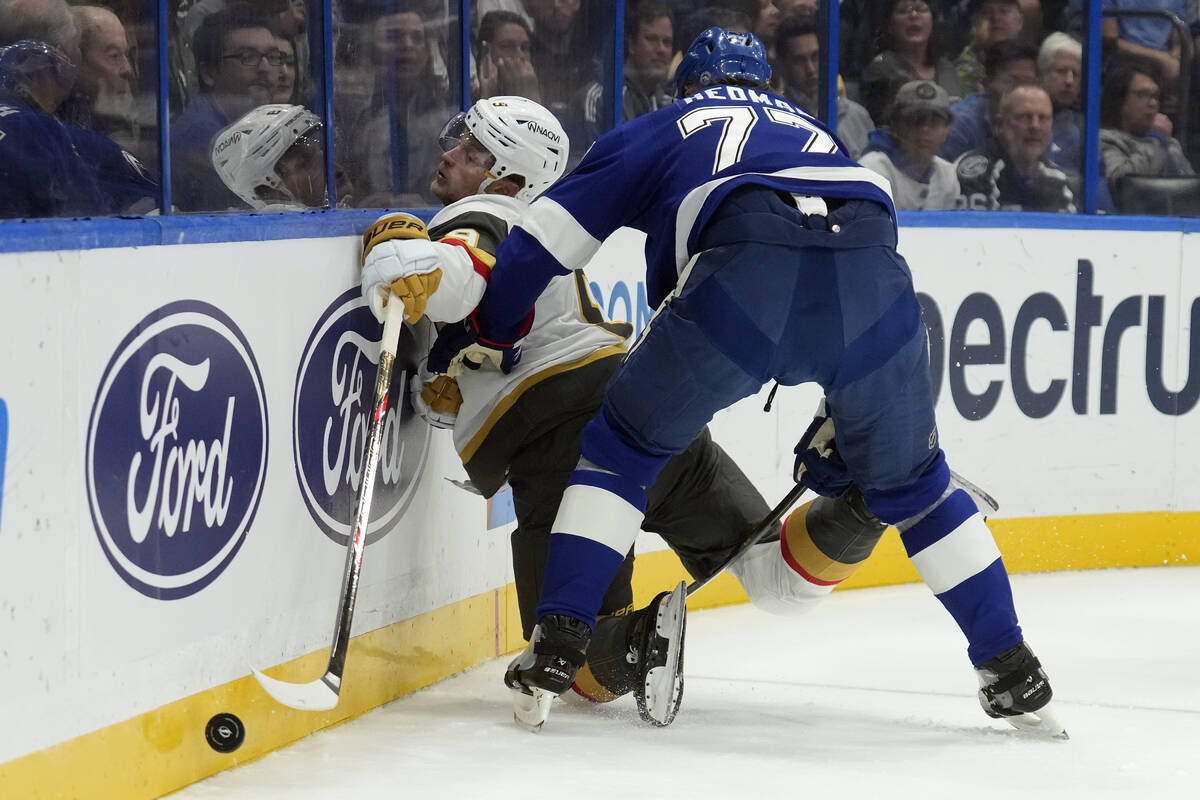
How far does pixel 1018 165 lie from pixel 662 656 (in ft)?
8.11

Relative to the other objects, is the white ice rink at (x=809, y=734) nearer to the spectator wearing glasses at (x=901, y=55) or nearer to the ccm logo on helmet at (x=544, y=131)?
the ccm logo on helmet at (x=544, y=131)

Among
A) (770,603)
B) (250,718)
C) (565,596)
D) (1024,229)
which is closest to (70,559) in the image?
(250,718)

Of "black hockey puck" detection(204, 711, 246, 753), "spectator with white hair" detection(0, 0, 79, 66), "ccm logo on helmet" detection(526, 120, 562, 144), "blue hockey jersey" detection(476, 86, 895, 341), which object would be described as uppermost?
"spectator with white hair" detection(0, 0, 79, 66)

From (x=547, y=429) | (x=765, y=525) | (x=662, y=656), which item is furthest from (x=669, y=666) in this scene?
(x=547, y=429)

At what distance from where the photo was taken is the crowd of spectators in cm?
270

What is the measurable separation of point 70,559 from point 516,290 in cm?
90

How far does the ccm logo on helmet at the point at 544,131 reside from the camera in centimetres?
303

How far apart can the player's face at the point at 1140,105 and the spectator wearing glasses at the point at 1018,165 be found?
215 millimetres

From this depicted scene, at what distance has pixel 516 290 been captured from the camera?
271cm

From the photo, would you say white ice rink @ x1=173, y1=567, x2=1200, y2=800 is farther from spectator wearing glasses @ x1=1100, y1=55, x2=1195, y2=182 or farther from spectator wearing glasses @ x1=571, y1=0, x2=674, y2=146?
spectator wearing glasses @ x1=1100, y1=55, x2=1195, y2=182

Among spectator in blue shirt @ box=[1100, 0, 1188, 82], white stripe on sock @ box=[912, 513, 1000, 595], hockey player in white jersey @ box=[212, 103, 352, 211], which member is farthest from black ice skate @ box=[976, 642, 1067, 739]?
spectator in blue shirt @ box=[1100, 0, 1188, 82]

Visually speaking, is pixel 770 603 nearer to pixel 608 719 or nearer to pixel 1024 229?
pixel 608 719

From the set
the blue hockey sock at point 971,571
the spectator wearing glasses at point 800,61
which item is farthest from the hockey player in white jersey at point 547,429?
the spectator wearing glasses at point 800,61

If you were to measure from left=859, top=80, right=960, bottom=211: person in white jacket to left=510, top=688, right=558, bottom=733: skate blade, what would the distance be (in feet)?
7.54
